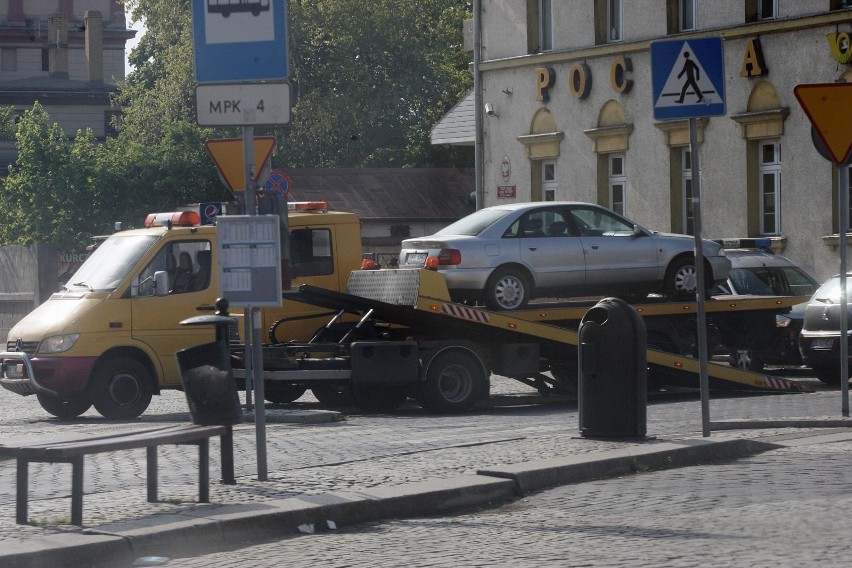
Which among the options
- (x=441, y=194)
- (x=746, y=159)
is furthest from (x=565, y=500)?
(x=441, y=194)

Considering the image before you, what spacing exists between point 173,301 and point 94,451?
29.6ft

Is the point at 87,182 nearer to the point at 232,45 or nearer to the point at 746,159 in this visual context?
the point at 746,159

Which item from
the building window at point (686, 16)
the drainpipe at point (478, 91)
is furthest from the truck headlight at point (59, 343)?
the drainpipe at point (478, 91)

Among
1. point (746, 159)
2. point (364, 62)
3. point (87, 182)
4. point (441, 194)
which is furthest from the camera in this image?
point (364, 62)

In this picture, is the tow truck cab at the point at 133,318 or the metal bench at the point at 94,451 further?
the tow truck cab at the point at 133,318

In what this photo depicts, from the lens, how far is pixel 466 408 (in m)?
16.8

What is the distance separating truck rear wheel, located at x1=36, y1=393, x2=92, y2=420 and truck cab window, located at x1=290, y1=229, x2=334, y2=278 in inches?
111

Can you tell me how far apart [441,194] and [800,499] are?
4601cm

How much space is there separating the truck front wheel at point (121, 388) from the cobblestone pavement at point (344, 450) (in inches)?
9.3

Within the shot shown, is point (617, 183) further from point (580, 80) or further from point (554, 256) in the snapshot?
point (554, 256)

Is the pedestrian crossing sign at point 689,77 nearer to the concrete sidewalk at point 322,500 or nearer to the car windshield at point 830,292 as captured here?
the concrete sidewalk at point 322,500

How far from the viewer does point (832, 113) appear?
45.3ft

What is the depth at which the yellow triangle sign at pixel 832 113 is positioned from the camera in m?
13.7

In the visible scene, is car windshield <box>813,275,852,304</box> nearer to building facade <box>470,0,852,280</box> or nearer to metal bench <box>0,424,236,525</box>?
building facade <box>470,0,852,280</box>
